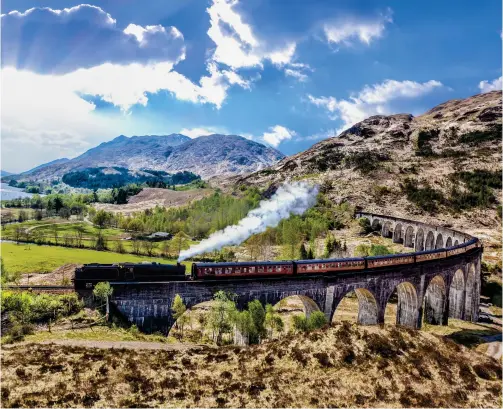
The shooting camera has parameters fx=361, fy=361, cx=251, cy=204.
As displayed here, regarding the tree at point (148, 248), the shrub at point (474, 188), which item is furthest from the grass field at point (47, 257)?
the shrub at point (474, 188)

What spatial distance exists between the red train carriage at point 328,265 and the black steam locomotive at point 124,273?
10120 mm

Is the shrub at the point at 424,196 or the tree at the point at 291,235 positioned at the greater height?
the shrub at the point at 424,196

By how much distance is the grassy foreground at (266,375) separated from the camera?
58.6 feet

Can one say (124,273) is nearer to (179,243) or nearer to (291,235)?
(291,235)

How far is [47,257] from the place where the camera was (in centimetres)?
6612

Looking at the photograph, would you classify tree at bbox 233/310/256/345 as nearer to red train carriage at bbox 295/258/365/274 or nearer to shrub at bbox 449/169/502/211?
red train carriage at bbox 295/258/365/274

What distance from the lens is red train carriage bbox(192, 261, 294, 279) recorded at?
1125 inches

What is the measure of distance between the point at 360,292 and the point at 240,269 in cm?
1420

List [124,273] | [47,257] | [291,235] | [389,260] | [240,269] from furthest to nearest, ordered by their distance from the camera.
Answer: [291,235] → [47,257] → [389,260] → [240,269] → [124,273]

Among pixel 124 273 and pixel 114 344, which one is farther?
pixel 124 273

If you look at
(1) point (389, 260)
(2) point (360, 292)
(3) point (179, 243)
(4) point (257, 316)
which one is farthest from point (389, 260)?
(3) point (179, 243)

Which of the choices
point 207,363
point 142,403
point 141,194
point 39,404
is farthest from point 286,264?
point 141,194

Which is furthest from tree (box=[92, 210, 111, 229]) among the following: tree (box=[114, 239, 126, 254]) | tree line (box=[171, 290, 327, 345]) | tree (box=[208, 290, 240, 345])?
tree (box=[208, 290, 240, 345])

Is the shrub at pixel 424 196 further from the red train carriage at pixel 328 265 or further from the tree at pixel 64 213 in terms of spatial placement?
the tree at pixel 64 213
